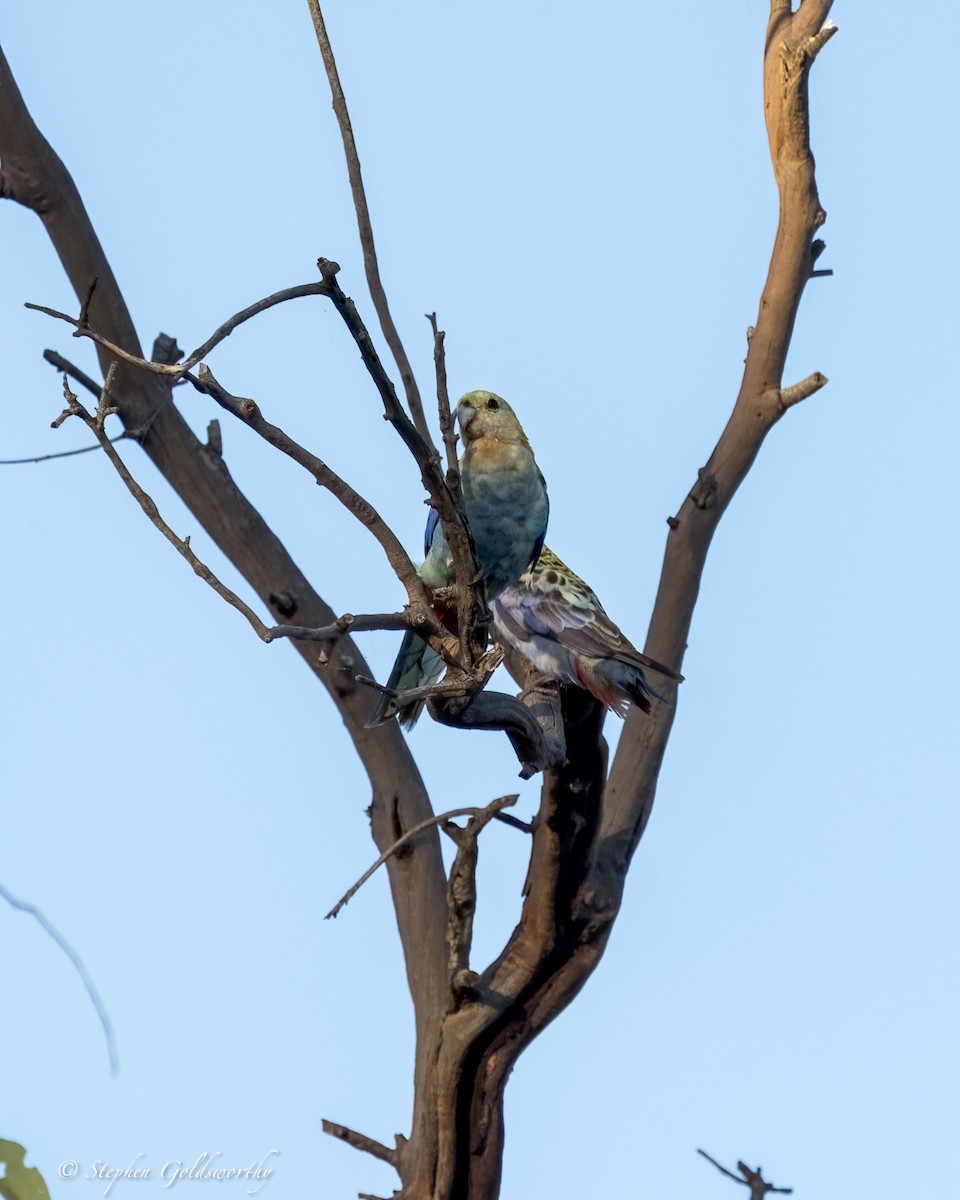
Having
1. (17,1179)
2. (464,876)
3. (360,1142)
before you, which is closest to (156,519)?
(17,1179)

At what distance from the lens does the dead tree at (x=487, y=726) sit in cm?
521

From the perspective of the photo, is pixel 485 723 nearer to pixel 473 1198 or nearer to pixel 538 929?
pixel 538 929

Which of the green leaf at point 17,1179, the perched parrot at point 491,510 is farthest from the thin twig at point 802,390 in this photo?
the green leaf at point 17,1179

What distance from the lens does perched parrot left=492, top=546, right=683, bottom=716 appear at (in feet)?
20.3

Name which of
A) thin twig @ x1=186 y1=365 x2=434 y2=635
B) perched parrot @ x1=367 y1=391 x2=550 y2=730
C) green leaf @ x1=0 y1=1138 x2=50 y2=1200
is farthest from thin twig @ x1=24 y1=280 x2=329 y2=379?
perched parrot @ x1=367 y1=391 x2=550 y2=730

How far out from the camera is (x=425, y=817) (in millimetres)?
6457

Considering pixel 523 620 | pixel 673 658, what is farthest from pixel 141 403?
pixel 673 658

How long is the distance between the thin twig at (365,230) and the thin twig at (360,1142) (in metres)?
3.34

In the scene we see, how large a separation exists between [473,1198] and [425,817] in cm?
169

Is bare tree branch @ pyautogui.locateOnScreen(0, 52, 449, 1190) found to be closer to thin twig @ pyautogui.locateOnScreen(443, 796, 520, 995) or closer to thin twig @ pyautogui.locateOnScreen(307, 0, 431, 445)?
thin twig @ pyautogui.locateOnScreen(443, 796, 520, 995)

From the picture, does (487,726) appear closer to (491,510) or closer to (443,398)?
(491,510)

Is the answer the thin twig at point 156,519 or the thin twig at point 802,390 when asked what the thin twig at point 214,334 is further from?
the thin twig at point 802,390

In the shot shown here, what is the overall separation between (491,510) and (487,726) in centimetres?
121

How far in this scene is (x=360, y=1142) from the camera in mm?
5488
